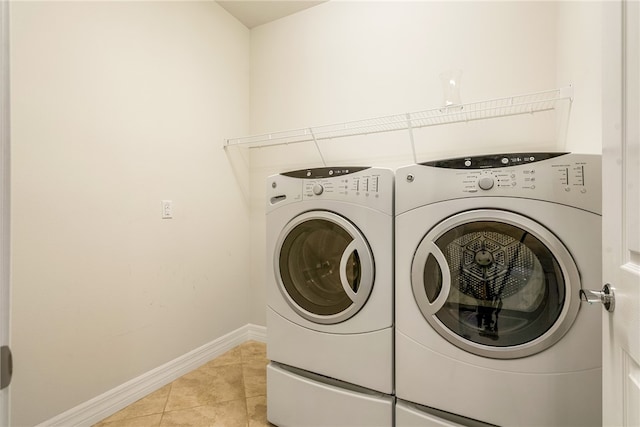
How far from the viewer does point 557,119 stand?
Answer: 62.9 inches

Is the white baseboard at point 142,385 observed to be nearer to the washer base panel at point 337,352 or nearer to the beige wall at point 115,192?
the beige wall at point 115,192

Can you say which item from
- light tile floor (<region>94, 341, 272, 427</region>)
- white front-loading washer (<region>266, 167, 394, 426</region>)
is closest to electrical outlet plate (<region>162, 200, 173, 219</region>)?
white front-loading washer (<region>266, 167, 394, 426</region>)


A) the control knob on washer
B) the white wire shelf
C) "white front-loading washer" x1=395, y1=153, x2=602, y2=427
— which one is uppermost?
the white wire shelf

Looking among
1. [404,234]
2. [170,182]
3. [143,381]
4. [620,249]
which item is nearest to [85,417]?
[143,381]

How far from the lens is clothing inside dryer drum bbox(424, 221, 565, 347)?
0.97 metres

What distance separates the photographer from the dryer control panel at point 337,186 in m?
1.23

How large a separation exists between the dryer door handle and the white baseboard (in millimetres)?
1584

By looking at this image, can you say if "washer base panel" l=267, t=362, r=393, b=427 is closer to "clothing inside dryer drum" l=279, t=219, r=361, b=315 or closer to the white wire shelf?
"clothing inside dryer drum" l=279, t=219, r=361, b=315

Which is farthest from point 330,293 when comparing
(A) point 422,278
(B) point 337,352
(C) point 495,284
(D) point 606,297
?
(D) point 606,297

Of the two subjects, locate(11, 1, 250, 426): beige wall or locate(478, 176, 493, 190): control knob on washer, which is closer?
locate(478, 176, 493, 190): control knob on washer

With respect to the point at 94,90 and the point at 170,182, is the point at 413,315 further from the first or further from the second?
the point at 94,90

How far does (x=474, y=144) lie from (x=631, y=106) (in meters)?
1.27

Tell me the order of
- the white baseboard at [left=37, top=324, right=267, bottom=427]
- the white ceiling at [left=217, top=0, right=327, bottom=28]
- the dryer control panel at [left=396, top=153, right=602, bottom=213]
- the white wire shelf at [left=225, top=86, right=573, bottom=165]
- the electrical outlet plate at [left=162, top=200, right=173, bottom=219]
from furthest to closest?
the white ceiling at [left=217, top=0, right=327, bottom=28] < the electrical outlet plate at [left=162, top=200, right=173, bottom=219] < the white wire shelf at [left=225, top=86, right=573, bottom=165] < the white baseboard at [left=37, top=324, right=267, bottom=427] < the dryer control panel at [left=396, top=153, right=602, bottom=213]

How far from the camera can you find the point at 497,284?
41.0 inches
